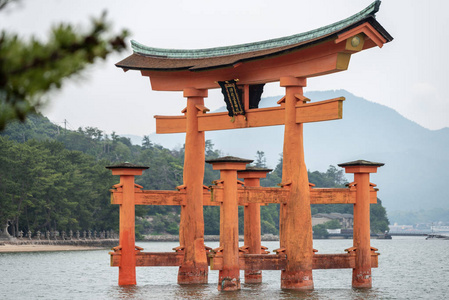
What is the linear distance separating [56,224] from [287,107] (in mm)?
48146

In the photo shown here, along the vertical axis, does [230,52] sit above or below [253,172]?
above

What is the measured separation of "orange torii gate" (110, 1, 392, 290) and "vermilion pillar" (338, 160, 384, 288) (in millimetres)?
26

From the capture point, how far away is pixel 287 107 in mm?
20203

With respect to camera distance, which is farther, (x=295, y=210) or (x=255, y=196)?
(x=295, y=210)

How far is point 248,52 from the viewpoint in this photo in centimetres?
2273

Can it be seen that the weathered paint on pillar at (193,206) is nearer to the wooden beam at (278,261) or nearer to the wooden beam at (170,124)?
the wooden beam at (170,124)

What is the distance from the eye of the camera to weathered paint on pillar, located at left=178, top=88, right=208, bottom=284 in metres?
22.1

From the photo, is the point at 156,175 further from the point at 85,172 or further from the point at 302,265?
the point at 302,265

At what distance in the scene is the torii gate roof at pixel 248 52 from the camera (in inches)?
730

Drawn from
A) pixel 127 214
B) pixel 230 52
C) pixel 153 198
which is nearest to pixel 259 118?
pixel 230 52

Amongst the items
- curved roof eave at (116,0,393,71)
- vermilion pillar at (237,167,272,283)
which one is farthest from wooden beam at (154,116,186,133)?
vermilion pillar at (237,167,272,283)

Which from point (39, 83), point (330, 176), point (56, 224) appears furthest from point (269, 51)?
point (330, 176)

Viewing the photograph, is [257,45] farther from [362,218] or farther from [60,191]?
[60,191]

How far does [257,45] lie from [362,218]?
5.86 metres
